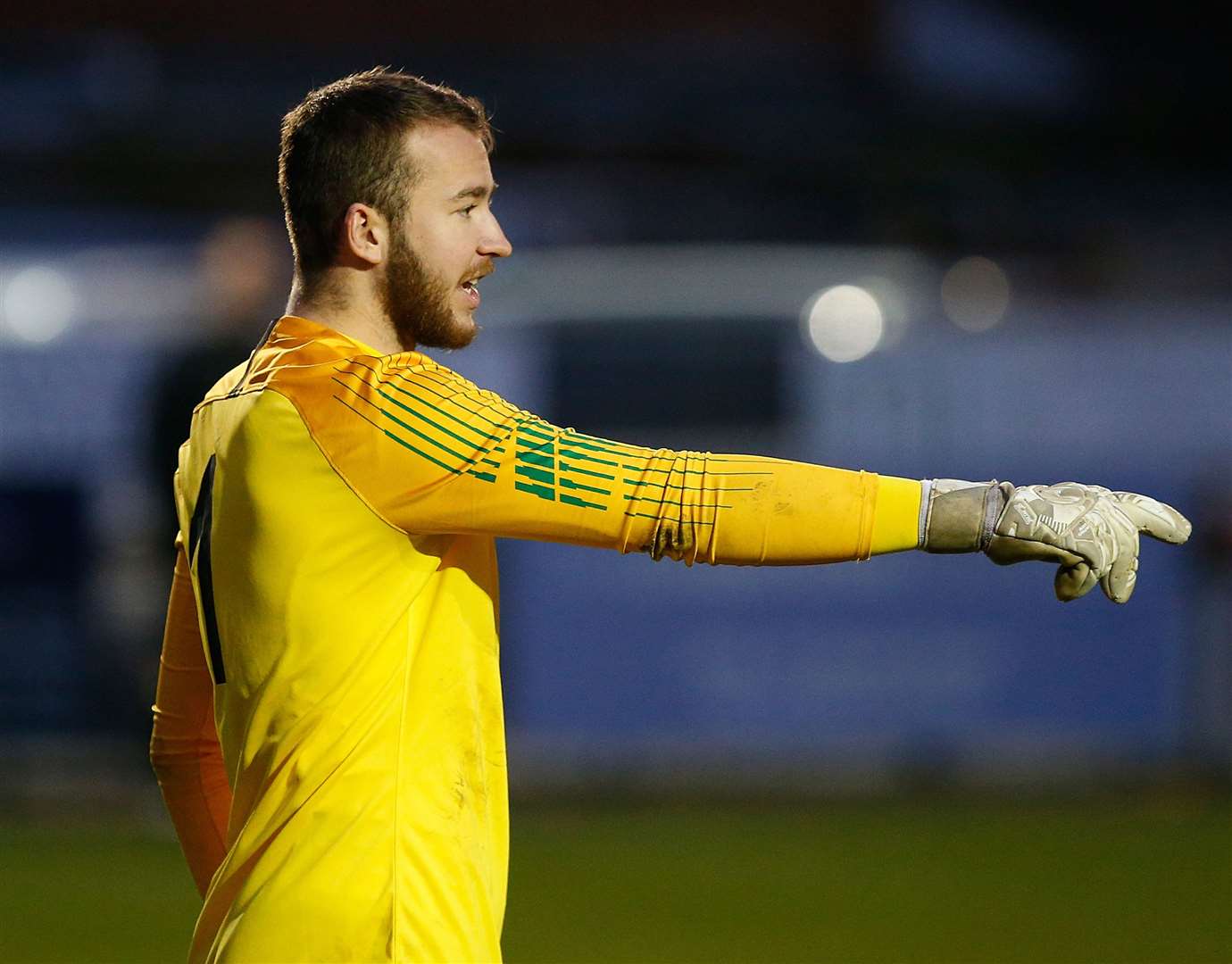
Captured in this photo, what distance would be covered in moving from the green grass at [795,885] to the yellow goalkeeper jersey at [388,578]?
144 inches

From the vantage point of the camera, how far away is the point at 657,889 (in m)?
7.47

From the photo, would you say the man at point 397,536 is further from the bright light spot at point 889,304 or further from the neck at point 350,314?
the bright light spot at point 889,304

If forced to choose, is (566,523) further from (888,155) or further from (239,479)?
(888,155)

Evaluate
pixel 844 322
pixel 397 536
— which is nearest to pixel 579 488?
pixel 397 536

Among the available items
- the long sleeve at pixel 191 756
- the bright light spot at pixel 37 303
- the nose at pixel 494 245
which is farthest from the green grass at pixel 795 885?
the bright light spot at pixel 37 303

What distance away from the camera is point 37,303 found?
1295cm

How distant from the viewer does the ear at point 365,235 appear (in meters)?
3.01

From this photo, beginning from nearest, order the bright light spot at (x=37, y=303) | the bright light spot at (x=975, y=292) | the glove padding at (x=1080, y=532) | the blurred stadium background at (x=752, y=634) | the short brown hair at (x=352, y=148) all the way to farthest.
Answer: the glove padding at (x=1080, y=532) → the short brown hair at (x=352, y=148) → the blurred stadium background at (x=752, y=634) → the bright light spot at (x=37, y=303) → the bright light spot at (x=975, y=292)

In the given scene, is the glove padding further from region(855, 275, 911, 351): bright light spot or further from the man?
region(855, 275, 911, 351): bright light spot

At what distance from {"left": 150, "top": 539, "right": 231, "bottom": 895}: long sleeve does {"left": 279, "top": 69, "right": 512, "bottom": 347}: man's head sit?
2.06 ft

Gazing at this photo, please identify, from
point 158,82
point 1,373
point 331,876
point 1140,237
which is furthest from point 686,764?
point 158,82

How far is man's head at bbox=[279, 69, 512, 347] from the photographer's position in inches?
119

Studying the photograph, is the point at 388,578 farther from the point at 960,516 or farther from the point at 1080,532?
the point at 1080,532

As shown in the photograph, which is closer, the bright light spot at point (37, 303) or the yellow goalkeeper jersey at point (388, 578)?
the yellow goalkeeper jersey at point (388, 578)
